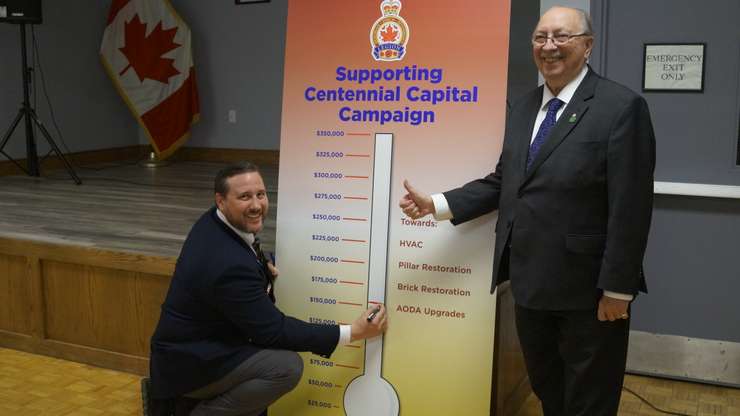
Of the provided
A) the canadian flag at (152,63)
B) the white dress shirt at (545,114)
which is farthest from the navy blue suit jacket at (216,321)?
the canadian flag at (152,63)

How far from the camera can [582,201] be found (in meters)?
1.88

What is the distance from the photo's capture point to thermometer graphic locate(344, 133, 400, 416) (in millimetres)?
2297

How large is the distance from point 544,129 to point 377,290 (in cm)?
74

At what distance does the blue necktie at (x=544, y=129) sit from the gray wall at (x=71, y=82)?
518 centimetres

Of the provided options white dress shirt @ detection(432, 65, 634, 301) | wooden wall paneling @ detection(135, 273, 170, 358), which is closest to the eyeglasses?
white dress shirt @ detection(432, 65, 634, 301)

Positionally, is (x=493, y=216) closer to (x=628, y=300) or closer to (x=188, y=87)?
(x=628, y=300)

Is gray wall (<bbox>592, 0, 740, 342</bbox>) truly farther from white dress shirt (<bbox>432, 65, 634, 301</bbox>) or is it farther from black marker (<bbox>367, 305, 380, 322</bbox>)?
black marker (<bbox>367, 305, 380, 322</bbox>)

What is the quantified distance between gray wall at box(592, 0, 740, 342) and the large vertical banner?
116 cm

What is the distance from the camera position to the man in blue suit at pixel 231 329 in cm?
219

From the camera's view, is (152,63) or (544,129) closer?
(544,129)

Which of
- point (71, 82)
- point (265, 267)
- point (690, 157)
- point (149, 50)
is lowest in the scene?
point (265, 267)

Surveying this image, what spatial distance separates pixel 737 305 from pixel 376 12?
6.37 feet

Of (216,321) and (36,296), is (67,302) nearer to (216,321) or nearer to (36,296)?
(36,296)

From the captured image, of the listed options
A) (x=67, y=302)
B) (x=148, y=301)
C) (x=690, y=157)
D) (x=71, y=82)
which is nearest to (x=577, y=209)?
(x=690, y=157)
